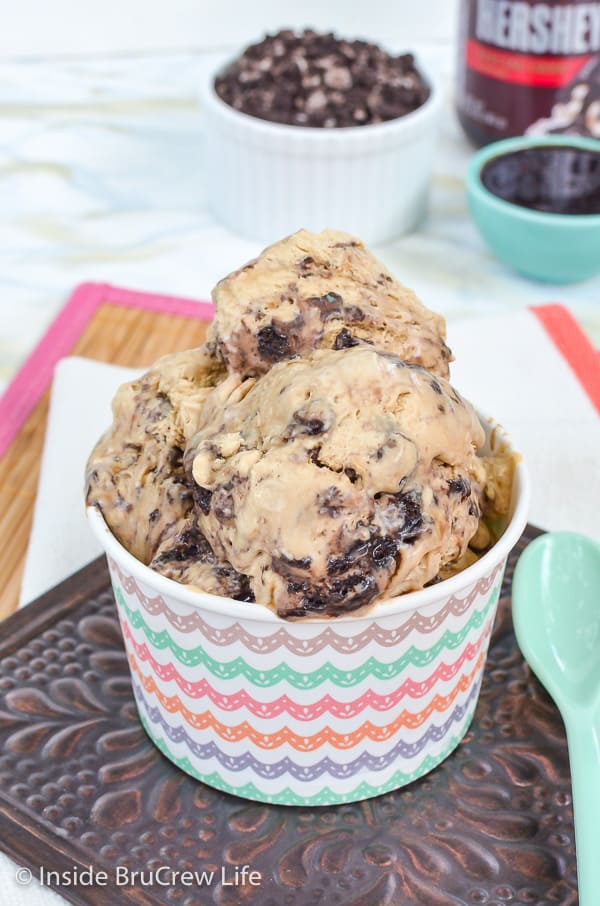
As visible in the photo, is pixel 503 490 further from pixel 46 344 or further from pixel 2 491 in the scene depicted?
pixel 46 344

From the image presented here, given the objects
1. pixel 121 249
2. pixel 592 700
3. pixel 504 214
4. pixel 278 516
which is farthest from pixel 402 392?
pixel 121 249

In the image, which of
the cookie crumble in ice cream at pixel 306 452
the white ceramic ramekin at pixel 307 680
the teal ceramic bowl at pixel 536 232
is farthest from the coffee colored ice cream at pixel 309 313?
the teal ceramic bowl at pixel 536 232

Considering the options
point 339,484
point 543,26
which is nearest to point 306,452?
point 339,484

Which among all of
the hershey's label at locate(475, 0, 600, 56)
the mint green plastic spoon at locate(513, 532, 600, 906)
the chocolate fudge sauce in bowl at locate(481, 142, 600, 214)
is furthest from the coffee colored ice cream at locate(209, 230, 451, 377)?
the hershey's label at locate(475, 0, 600, 56)

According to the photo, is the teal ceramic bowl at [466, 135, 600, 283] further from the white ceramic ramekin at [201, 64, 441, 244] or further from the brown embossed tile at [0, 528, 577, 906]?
the brown embossed tile at [0, 528, 577, 906]

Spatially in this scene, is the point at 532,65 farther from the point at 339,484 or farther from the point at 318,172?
the point at 339,484
